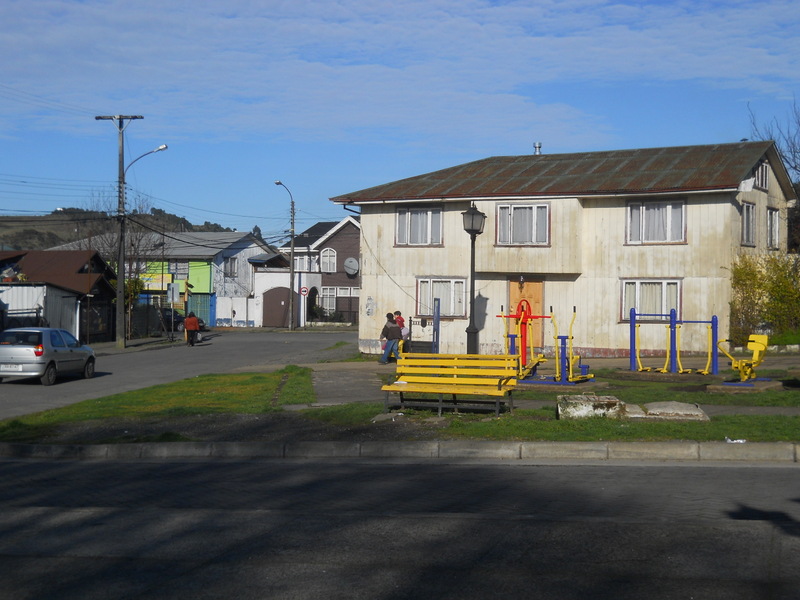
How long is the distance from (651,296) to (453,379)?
49.5 ft

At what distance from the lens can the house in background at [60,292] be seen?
1458 inches

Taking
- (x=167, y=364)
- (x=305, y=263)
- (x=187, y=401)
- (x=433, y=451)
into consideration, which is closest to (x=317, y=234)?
(x=305, y=263)

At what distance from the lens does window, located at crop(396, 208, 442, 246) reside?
2970 cm

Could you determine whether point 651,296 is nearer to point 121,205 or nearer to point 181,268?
point 121,205

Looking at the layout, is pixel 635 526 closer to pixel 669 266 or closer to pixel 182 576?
pixel 182 576

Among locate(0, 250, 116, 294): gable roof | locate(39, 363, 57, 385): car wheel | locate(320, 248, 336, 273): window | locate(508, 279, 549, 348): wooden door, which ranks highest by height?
locate(320, 248, 336, 273): window

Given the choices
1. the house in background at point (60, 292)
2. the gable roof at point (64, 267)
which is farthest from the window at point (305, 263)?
the gable roof at point (64, 267)

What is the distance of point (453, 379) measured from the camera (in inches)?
550

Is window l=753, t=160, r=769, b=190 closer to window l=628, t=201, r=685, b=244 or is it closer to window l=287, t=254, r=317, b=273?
window l=628, t=201, r=685, b=244

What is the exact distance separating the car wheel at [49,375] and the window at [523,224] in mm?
13680

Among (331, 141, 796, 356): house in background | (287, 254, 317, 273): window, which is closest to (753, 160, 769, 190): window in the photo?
(331, 141, 796, 356): house in background

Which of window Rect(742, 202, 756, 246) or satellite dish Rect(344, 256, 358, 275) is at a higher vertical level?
satellite dish Rect(344, 256, 358, 275)

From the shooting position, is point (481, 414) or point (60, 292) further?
point (60, 292)

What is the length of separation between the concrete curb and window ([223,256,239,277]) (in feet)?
Result: 177
